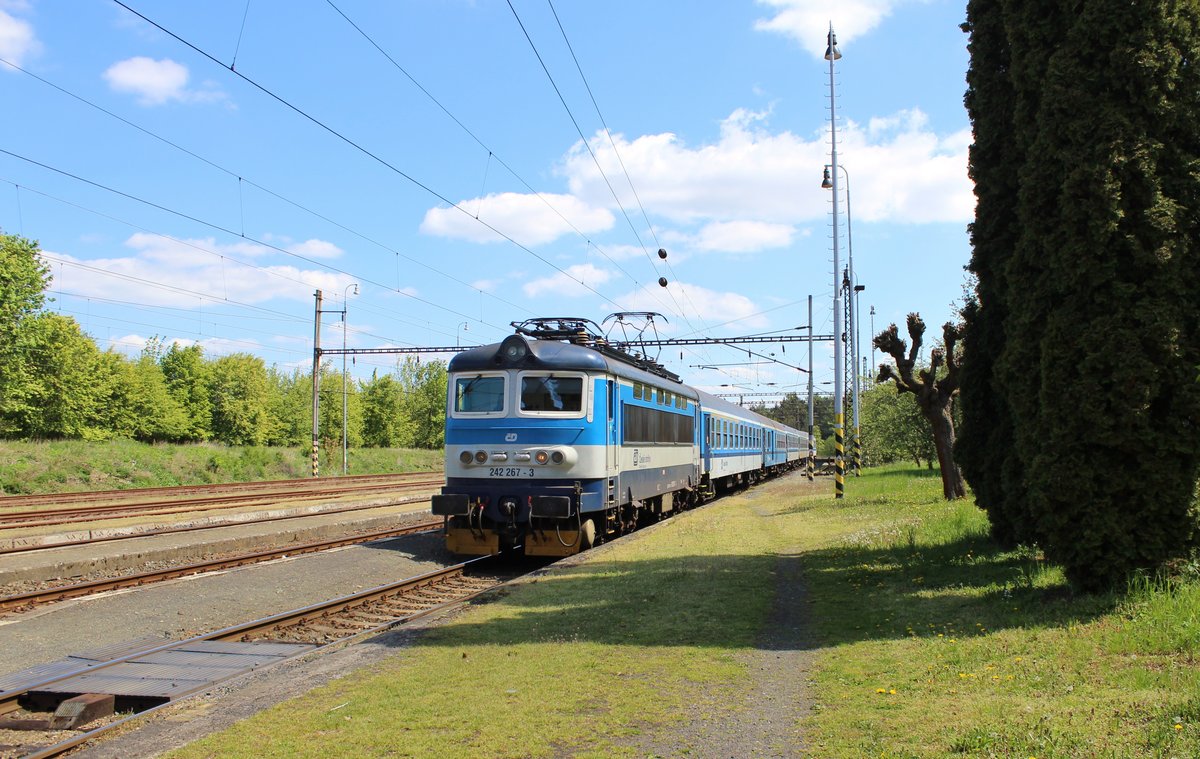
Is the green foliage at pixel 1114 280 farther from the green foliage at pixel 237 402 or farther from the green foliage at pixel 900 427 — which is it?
the green foliage at pixel 237 402

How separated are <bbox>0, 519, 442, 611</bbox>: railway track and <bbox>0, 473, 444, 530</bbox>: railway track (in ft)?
22.1

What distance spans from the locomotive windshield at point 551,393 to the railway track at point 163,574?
4552mm

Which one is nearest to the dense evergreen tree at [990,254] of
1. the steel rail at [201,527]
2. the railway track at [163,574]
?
the railway track at [163,574]

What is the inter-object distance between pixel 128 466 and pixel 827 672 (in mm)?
34539

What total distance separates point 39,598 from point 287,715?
21.3 ft

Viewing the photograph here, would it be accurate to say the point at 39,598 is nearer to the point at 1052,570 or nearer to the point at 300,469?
the point at 1052,570

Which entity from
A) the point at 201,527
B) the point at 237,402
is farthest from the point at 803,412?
the point at 201,527

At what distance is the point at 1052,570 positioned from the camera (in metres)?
9.57

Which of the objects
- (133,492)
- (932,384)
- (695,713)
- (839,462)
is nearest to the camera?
(695,713)

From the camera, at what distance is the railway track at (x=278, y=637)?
665 centimetres

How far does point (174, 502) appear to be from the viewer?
23.9 m

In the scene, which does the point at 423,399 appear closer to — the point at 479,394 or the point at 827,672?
the point at 479,394

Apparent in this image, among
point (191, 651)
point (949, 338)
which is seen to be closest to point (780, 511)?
point (949, 338)

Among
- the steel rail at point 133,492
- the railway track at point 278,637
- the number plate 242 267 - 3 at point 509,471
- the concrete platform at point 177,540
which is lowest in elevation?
the railway track at point 278,637
